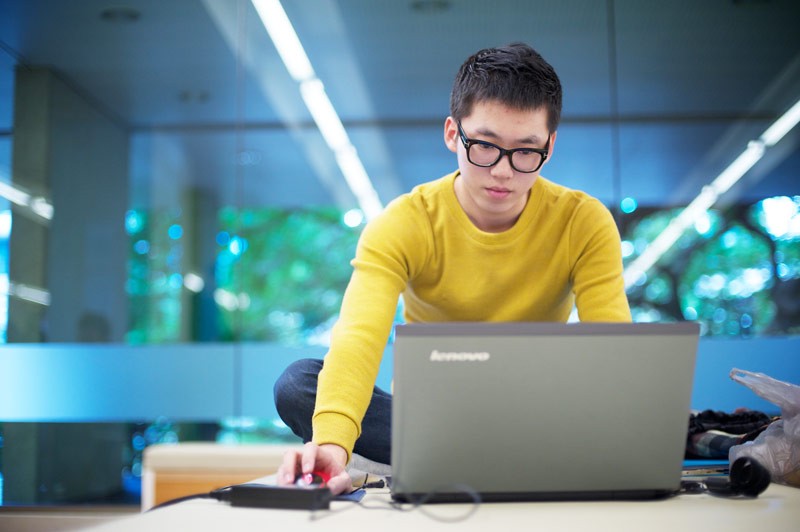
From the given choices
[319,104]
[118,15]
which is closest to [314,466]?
[319,104]

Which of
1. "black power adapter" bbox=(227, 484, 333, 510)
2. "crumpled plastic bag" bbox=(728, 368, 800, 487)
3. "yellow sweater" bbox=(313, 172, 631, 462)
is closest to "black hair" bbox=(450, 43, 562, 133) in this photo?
"yellow sweater" bbox=(313, 172, 631, 462)

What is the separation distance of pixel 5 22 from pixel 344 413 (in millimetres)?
3361

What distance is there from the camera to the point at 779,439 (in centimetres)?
123

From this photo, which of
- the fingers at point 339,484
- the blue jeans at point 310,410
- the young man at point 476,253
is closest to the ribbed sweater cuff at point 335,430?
the young man at point 476,253

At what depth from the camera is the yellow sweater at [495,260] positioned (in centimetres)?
147

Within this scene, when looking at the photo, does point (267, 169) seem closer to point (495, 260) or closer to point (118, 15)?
point (118, 15)

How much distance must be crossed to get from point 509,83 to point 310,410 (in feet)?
2.41

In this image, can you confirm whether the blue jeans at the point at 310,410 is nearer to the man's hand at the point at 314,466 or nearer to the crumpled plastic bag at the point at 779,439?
the man's hand at the point at 314,466

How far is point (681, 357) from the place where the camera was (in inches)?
33.9

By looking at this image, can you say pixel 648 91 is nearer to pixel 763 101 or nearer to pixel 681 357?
pixel 763 101

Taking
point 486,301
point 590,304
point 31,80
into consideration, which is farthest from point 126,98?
point 590,304

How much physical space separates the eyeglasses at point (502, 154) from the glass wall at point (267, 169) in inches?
79.2

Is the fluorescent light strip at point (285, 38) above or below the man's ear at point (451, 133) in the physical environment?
above

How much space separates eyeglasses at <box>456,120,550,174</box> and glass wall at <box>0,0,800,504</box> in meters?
2.01
